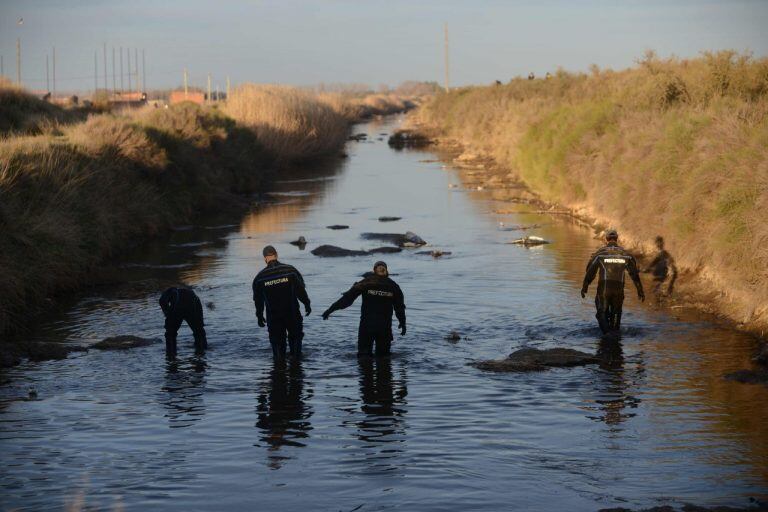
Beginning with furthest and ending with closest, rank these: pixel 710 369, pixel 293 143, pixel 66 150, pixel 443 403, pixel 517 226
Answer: pixel 293 143 → pixel 517 226 → pixel 66 150 → pixel 710 369 → pixel 443 403

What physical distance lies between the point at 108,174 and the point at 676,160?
56.1 ft

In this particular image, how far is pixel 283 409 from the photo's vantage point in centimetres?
1437

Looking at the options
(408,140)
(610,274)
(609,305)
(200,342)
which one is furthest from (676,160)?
(408,140)

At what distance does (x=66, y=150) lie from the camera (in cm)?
3103

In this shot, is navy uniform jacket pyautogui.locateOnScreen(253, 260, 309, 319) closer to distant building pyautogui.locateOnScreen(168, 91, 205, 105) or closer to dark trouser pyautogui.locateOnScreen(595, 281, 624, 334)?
dark trouser pyautogui.locateOnScreen(595, 281, 624, 334)

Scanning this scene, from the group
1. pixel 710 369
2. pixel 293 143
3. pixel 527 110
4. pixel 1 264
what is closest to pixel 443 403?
pixel 710 369

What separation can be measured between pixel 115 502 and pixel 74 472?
1281mm

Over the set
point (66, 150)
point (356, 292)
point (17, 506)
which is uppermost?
point (66, 150)

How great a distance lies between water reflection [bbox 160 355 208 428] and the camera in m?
14.0

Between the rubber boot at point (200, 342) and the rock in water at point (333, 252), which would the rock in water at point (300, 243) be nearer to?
the rock in water at point (333, 252)

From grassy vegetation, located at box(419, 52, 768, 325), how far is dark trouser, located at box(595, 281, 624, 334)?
94.8 inches

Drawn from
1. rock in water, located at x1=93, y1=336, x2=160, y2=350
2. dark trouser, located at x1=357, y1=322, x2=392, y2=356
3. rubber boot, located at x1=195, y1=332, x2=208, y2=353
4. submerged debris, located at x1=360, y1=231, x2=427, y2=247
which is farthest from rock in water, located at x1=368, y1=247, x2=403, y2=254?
dark trouser, located at x1=357, y1=322, x2=392, y2=356

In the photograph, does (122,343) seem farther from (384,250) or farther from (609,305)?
(384,250)

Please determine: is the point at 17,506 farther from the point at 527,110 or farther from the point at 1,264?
the point at 527,110
